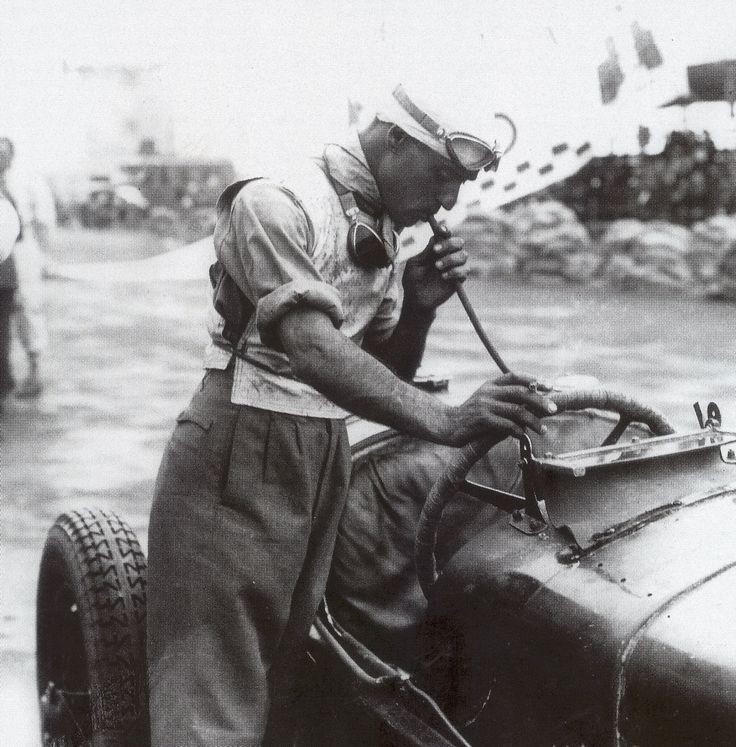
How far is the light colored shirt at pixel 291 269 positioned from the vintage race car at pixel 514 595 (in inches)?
13.6

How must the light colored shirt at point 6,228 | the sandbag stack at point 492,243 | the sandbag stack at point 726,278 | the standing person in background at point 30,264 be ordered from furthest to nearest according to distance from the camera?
the sandbag stack at point 492,243 < the sandbag stack at point 726,278 < the standing person in background at point 30,264 < the light colored shirt at point 6,228

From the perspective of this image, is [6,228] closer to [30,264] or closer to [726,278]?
[30,264]

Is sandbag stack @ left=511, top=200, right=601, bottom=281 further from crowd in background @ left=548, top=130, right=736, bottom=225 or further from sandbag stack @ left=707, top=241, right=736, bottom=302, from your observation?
sandbag stack @ left=707, top=241, right=736, bottom=302

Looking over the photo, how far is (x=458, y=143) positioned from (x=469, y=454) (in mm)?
576

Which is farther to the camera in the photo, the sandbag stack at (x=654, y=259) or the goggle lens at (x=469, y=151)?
the sandbag stack at (x=654, y=259)

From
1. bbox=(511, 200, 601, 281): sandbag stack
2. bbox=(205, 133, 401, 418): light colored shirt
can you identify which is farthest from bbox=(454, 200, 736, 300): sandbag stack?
bbox=(205, 133, 401, 418): light colored shirt

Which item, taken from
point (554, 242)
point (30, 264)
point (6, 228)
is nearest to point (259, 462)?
point (6, 228)

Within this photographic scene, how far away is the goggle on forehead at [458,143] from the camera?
6.25ft

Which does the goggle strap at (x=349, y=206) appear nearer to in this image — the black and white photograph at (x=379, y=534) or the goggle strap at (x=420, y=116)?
the black and white photograph at (x=379, y=534)

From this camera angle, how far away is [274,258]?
71.0 inches

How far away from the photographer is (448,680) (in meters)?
1.96

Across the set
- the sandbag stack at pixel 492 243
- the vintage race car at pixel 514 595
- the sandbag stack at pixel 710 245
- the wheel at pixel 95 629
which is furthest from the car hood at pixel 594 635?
the sandbag stack at pixel 492 243

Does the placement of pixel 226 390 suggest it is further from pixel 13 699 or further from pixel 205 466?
pixel 13 699

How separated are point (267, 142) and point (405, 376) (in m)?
3.74
